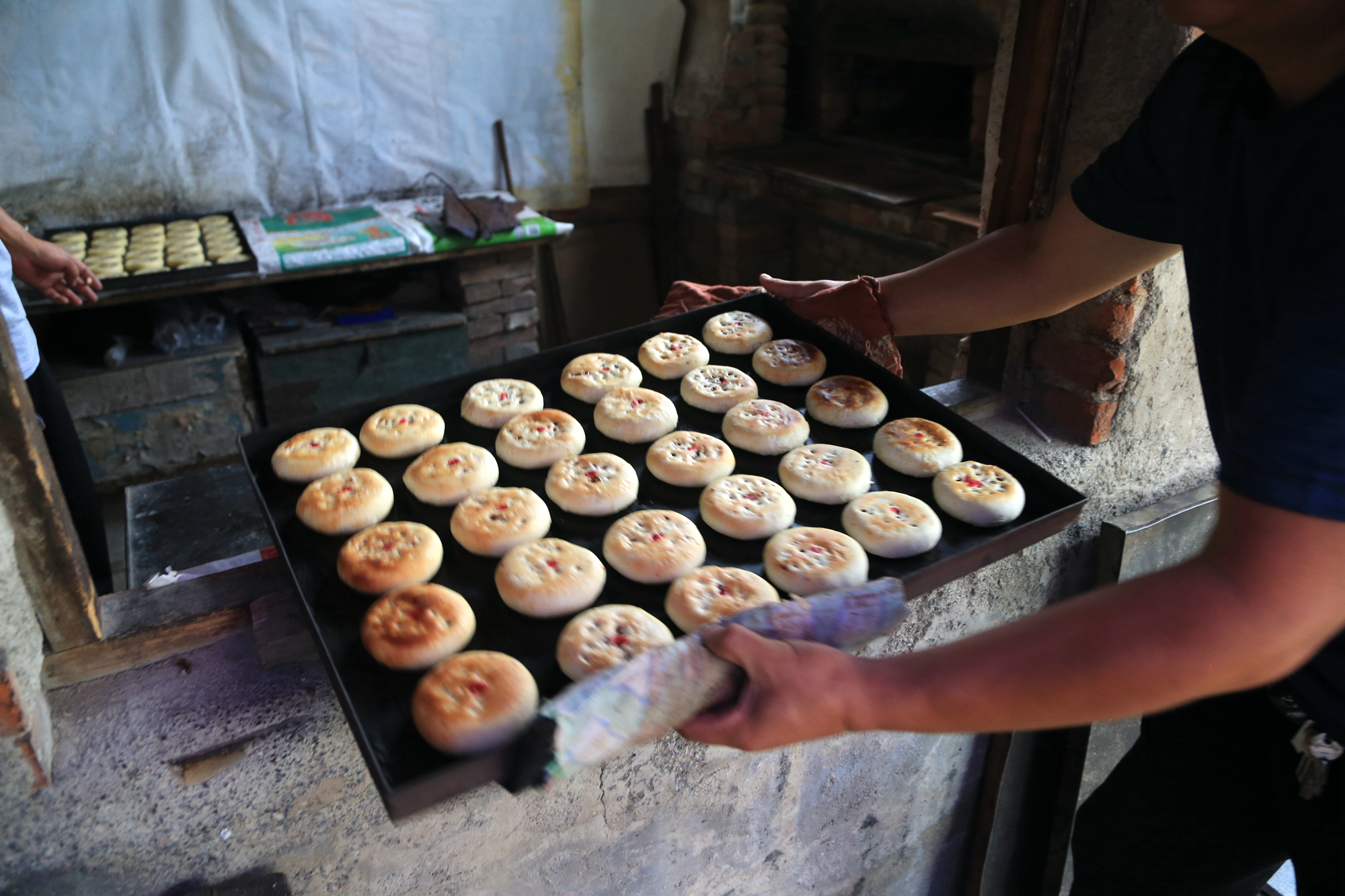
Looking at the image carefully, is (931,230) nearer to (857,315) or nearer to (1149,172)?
(857,315)

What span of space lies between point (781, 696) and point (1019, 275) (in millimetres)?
1003

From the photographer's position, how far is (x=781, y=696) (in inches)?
35.9

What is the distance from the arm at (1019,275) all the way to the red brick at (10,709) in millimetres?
1532

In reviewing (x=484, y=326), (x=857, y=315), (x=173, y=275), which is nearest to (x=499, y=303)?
(x=484, y=326)

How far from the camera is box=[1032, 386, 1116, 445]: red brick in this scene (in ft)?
5.99

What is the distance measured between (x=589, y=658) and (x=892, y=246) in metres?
3.29

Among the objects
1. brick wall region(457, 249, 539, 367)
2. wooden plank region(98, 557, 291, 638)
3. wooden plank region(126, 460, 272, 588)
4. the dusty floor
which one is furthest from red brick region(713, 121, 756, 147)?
wooden plank region(98, 557, 291, 638)

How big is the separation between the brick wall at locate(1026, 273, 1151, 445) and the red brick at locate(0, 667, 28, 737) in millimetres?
1912

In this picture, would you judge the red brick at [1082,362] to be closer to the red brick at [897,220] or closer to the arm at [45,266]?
the red brick at [897,220]

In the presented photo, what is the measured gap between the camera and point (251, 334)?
144 inches

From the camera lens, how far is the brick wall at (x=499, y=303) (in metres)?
3.85

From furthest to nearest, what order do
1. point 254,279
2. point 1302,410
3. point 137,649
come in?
point 254,279 < point 137,649 < point 1302,410

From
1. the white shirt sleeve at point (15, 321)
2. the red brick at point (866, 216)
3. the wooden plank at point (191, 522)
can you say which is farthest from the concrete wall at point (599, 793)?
the red brick at point (866, 216)

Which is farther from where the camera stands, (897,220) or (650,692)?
(897,220)
